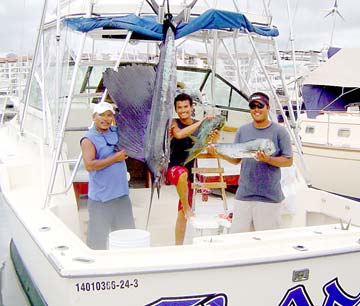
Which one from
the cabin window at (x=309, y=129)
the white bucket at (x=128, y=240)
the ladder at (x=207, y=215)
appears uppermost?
the cabin window at (x=309, y=129)

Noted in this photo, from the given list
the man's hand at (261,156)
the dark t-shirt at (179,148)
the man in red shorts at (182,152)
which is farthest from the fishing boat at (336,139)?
the man's hand at (261,156)

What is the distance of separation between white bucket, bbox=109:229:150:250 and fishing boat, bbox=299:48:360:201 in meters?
6.66

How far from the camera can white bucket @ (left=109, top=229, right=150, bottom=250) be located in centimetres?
323

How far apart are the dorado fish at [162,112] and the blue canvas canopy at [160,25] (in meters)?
0.18

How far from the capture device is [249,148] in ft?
11.9

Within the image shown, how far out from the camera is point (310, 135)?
404 inches

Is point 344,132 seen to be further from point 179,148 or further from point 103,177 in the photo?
point 103,177

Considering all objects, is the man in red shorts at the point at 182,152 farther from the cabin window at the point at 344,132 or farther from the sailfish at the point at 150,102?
the cabin window at the point at 344,132

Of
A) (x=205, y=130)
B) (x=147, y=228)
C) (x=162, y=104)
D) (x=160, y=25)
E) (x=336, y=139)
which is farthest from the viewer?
(x=336, y=139)

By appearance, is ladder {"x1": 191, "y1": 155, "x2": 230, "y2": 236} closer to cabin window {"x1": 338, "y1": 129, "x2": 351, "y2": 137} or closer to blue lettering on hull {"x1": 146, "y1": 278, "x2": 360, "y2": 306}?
blue lettering on hull {"x1": 146, "y1": 278, "x2": 360, "y2": 306}

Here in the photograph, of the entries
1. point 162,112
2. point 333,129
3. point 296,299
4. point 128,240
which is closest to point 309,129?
point 333,129

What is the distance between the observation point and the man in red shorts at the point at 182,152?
3.93 meters

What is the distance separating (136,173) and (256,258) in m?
3.02

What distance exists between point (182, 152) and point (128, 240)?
3.29 feet
